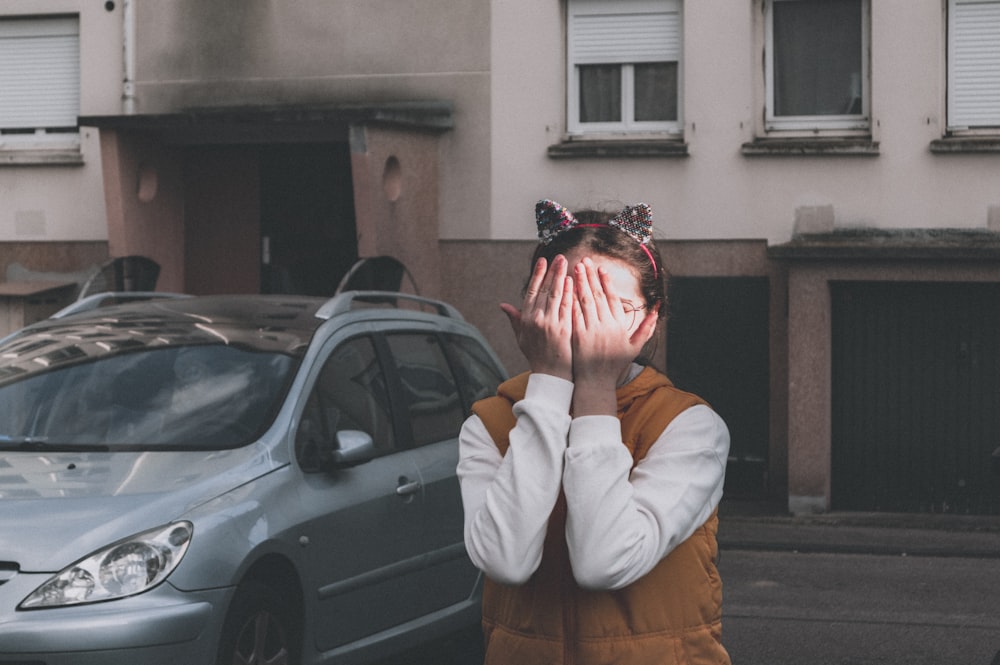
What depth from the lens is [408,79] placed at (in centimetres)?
1717

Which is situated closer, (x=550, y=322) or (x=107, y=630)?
(x=550, y=322)

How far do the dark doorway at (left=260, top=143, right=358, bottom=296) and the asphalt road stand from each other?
22.2ft

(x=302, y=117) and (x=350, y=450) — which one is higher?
(x=302, y=117)

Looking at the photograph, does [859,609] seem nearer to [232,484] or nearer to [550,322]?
[232,484]

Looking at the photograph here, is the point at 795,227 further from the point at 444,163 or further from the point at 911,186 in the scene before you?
the point at 444,163

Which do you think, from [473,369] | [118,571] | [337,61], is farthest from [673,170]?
[118,571]

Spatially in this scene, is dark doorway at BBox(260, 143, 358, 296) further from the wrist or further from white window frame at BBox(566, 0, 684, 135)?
the wrist

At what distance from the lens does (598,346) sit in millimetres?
2510

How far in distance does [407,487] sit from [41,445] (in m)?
1.51

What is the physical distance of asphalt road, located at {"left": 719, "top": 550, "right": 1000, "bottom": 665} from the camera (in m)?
8.38

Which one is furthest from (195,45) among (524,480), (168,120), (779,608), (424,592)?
(524,480)

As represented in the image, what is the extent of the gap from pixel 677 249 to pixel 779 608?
714cm

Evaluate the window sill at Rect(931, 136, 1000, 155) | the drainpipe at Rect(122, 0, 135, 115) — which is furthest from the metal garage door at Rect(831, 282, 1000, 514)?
the drainpipe at Rect(122, 0, 135, 115)

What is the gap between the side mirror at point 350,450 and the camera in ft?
20.4
